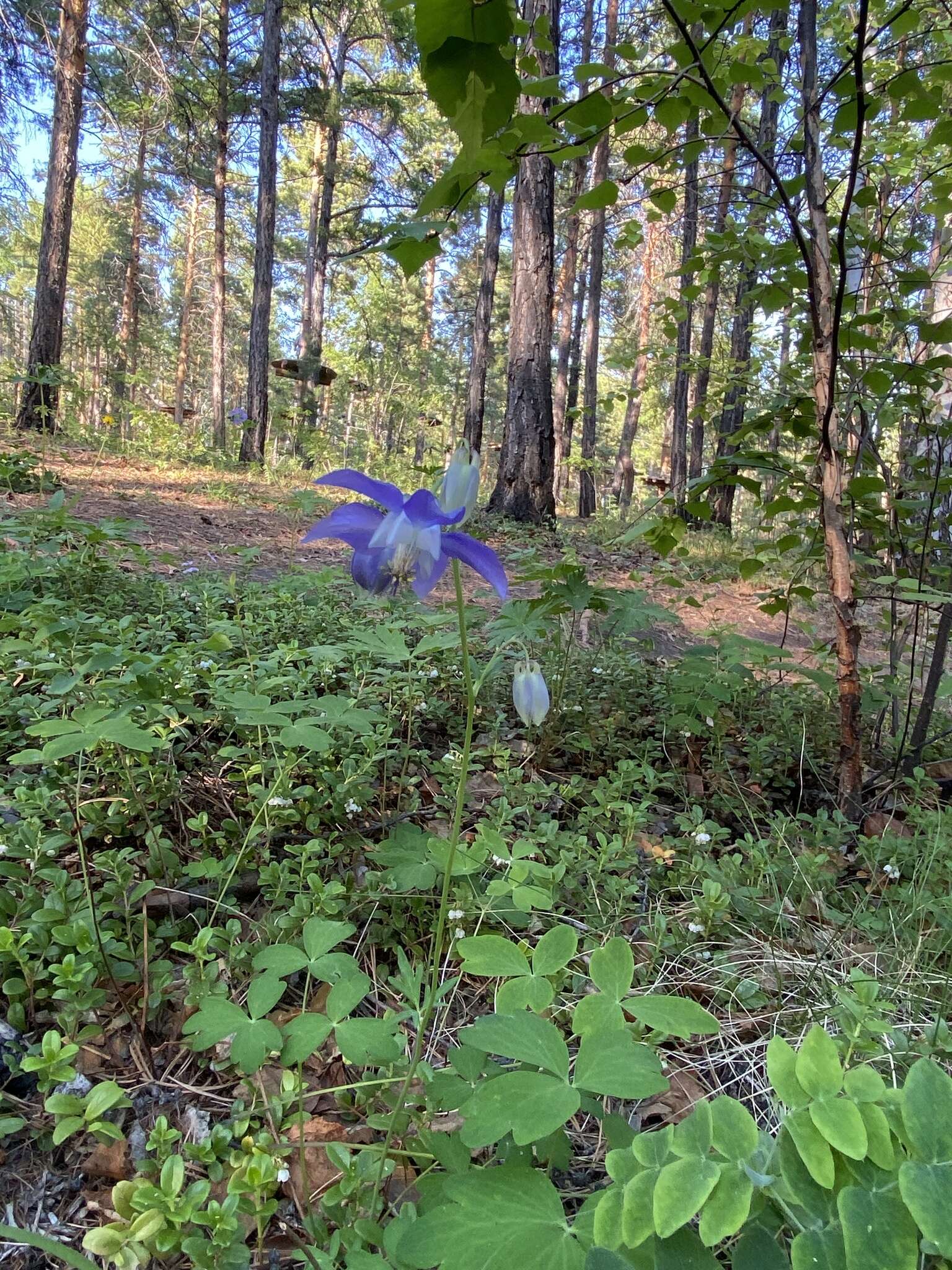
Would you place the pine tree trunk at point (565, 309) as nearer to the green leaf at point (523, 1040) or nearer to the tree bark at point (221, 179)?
the tree bark at point (221, 179)

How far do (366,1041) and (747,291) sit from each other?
2.71 m

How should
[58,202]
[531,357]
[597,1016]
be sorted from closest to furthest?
[597,1016] < [531,357] < [58,202]

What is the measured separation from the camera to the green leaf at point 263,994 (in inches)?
43.3

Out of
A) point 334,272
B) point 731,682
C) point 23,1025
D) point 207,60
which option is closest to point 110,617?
point 23,1025

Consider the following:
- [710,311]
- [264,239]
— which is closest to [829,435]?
[710,311]

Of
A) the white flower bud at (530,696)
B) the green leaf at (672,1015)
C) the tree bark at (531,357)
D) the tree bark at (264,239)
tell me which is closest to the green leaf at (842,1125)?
the green leaf at (672,1015)

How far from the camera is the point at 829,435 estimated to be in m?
2.17

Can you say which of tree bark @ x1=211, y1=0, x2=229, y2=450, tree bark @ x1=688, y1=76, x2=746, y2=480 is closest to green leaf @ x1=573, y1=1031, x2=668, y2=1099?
tree bark @ x1=688, y1=76, x2=746, y2=480

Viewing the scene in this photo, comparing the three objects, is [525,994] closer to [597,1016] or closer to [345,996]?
[597,1016]

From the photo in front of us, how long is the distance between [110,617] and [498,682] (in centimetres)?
169

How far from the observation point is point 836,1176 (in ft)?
2.28

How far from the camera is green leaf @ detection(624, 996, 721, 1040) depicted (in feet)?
3.15

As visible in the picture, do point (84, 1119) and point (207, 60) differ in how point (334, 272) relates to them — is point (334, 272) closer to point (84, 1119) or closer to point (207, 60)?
point (207, 60)

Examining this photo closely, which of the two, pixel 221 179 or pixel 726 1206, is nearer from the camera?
pixel 726 1206
